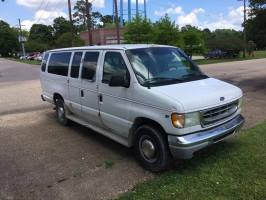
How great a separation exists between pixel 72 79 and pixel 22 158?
2009mm

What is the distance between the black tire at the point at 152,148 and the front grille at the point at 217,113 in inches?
26.4

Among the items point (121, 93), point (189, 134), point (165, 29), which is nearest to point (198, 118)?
point (189, 134)

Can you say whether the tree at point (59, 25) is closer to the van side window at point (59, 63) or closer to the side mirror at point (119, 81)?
the van side window at point (59, 63)

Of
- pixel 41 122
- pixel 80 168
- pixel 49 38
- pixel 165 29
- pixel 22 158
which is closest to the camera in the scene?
pixel 80 168

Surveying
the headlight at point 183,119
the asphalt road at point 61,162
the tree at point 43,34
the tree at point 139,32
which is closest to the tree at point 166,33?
the tree at point 139,32

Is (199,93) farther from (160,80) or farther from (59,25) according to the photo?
(59,25)

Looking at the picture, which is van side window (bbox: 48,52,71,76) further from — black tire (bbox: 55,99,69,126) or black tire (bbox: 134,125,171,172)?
black tire (bbox: 134,125,171,172)

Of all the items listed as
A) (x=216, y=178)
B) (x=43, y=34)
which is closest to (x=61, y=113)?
(x=216, y=178)

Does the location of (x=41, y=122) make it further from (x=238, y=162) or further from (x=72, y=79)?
(x=238, y=162)

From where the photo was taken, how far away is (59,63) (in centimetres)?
822

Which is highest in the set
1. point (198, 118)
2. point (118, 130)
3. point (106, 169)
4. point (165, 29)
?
point (165, 29)

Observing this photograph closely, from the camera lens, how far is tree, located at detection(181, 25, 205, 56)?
139ft

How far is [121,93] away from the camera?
225 inches

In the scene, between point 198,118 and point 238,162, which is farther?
point 238,162
